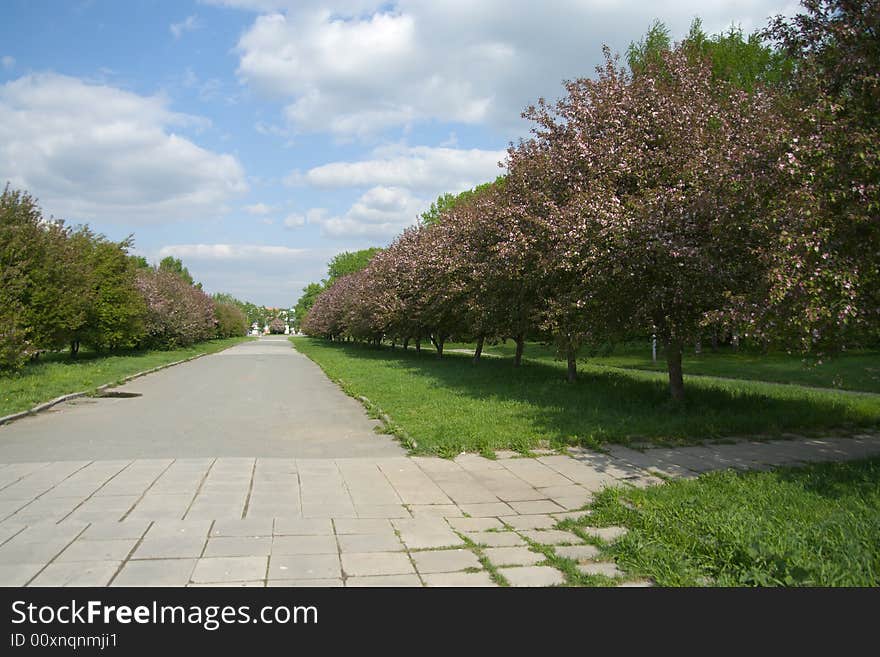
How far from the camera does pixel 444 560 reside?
4.37 meters

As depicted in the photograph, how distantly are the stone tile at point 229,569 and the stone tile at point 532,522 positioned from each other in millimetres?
2047

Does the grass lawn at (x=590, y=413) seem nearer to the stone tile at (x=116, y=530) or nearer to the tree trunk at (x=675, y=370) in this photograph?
the tree trunk at (x=675, y=370)

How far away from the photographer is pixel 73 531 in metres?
4.94

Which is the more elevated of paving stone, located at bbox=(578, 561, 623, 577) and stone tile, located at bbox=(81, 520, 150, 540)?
paving stone, located at bbox=(578, 561, 623, 577)

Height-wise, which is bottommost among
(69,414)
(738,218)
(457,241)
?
(69,414)

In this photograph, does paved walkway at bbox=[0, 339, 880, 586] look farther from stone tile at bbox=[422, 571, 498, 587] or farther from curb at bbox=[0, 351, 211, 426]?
curb at bbox=[0, 351, 211, 426]

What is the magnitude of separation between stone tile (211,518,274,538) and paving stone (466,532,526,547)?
1.62 m

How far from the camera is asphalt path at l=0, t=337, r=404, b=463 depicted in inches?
329

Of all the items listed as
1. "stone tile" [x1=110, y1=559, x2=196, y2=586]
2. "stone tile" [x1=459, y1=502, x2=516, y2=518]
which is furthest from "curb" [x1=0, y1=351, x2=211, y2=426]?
"stone tile" [x1=459, y1=502, x2=516, y2=518]

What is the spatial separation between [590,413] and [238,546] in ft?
23.2

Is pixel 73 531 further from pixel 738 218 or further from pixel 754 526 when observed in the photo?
pixel 738 218
